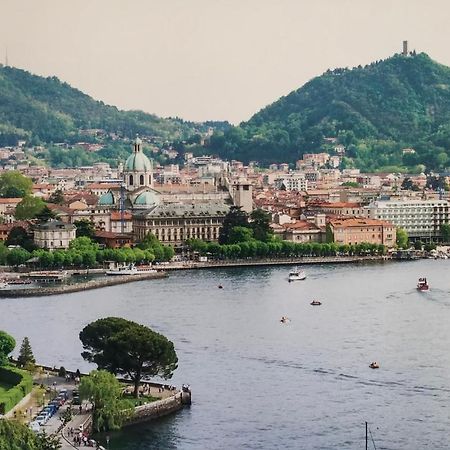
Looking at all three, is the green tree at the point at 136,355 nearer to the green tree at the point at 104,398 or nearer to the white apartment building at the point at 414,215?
the green tree at the point at 104,398


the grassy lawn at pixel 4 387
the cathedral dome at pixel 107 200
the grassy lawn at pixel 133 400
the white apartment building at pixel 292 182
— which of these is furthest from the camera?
the white apartment building at pixel 292 182

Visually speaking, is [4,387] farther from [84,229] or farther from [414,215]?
[414,215]

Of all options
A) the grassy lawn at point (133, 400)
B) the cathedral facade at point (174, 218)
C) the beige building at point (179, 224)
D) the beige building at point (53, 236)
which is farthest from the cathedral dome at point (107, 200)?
the grassy lawn at point (133, 400)

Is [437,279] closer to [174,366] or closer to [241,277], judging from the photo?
[241,277]

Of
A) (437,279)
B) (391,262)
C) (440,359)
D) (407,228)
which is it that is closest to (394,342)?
(440,359)

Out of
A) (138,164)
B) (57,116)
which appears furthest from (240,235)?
(57,116)

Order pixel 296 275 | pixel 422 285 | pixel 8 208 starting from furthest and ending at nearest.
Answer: pixel 8 208, pixel 296 275, pixel 422 285
